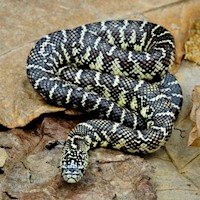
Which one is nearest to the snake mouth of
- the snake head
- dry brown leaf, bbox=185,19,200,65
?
the snake head

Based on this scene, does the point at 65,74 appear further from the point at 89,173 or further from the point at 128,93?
the point at 89,173

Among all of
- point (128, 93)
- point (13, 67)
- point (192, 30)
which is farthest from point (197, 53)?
point (13, 67)

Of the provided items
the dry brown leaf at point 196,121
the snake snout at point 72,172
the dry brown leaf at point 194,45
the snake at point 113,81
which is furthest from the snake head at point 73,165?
the dry brown leaf at point 194,45

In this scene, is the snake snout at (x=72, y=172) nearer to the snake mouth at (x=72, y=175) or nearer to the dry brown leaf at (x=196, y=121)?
the snake mouth at (x=72, y=175)

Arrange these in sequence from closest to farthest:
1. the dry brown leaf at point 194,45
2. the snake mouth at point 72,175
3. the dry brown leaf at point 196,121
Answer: the snake mouth at point 72,175, the dry brown leaf at point 196,121, the dry brown leaf at point 194,45

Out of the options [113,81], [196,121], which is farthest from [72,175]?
[113,81]

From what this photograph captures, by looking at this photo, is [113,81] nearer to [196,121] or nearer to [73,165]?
[196,121]

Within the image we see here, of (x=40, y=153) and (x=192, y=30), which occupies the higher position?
(x=192, y=30)
